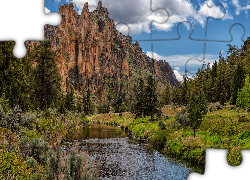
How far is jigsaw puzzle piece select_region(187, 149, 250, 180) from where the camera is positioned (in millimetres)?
6980

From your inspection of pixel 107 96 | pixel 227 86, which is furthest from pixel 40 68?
pixel 107 96

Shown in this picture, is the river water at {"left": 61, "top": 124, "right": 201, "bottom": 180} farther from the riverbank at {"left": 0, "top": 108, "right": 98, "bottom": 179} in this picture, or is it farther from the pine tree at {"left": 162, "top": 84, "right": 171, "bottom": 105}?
the pine tree at {"left": 162, "top": 84, "right": 171, "bottom": 105}

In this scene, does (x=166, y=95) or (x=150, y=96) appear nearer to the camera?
(x=150, y=96)

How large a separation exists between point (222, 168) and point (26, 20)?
24.7 feet

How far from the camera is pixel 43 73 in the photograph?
29766 millimetres

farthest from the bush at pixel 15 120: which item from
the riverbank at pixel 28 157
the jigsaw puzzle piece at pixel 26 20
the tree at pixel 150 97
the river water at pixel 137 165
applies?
the tree at pixel 150 97

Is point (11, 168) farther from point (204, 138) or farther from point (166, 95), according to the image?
point (166, 95)

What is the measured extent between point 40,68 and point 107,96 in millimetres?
134717

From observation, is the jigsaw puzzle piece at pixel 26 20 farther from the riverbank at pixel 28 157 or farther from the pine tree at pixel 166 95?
the pine tree at pixel 166 95

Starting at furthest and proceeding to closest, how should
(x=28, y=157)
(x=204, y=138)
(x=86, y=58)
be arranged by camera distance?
(x=86, y=58) < (x=204, y=138) < (x=28, y=157)

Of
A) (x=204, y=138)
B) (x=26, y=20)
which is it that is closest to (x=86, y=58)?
(x=204, y=138)

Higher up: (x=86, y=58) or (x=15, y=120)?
(x=86, y=58)

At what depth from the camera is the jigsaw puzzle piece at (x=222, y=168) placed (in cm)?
698

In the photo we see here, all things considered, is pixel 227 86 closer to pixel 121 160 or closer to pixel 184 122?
pixel 184 122
